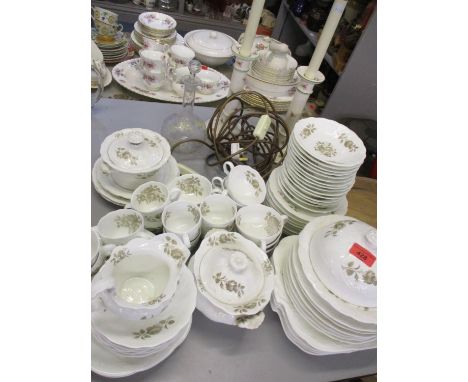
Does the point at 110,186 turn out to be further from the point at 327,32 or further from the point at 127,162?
the point at 327,32

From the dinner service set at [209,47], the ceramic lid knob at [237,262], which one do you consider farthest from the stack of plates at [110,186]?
the dinner service set at [209,47]

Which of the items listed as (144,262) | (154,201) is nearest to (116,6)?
(154,201)

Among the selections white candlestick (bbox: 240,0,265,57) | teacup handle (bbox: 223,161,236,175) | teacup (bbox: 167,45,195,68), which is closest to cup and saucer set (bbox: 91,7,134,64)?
teacup (bbox: 167,45,195,68)

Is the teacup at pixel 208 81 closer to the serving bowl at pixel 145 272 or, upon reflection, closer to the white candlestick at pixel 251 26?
the white candlestick at pixel 251 26

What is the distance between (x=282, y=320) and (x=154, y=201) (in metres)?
0.42

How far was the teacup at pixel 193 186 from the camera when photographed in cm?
94

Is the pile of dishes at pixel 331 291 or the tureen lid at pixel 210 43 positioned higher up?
the pile of dishes at pixel 331 291

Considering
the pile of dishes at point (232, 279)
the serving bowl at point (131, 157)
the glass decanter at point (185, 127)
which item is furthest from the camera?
the glass decanter at point (185, 127)

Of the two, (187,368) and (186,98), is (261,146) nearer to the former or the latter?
(186,98)

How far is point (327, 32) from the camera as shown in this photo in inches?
37.8

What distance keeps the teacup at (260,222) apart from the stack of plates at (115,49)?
3.65ft

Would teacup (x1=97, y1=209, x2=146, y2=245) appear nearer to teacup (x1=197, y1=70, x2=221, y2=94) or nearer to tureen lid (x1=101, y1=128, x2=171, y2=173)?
tureen lid (x1=101, y1=128, x2=171, y2=173)

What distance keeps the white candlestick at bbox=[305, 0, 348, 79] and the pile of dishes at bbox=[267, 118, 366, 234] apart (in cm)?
22

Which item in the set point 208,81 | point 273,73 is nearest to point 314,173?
point 273,73
